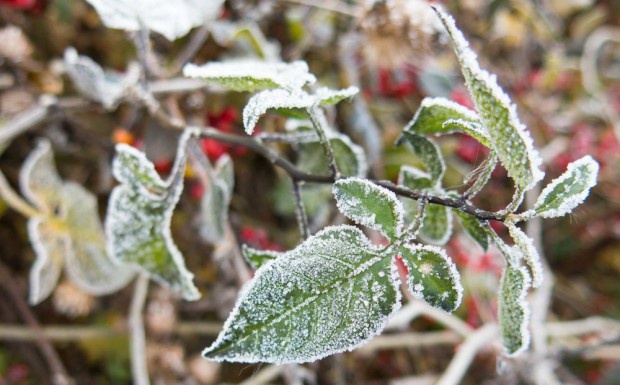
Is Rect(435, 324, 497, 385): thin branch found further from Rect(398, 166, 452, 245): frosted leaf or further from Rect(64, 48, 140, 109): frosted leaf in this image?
Rect(64, 48, 140, 109): frosted leaf

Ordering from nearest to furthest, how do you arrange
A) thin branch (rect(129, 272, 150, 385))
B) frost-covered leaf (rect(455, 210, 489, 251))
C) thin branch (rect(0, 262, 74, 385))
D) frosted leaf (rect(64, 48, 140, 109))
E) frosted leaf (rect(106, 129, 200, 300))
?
frost-covered leaf (rect(455, 210, 489, 251))
frosted leaf (rect(106, 129, 200, 300))
frosted leaf (rect(64, 48, 140, 109))
thin branch (rect(129, 272, 150, 385))
thin branch (rect(0, 262, 74, 385))

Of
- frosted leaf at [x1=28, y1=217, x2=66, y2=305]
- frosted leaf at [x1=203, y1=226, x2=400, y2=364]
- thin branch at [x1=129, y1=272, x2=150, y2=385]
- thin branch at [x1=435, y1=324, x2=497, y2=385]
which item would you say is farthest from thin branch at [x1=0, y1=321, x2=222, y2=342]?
frosted leaf at [x1=203, y1=226, x2=400, y2=364]

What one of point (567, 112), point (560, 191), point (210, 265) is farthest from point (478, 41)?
point (560, 191)

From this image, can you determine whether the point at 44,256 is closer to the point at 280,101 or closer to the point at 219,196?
the point at 219,196

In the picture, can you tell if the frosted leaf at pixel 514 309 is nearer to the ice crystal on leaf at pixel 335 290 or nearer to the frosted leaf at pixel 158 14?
the ice crystal on leaf at pixel 335 290

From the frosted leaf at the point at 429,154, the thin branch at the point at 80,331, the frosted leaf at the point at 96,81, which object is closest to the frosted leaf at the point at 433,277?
the frosted leaf at the point at 429,154

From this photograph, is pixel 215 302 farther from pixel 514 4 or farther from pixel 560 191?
pixel 514 4
